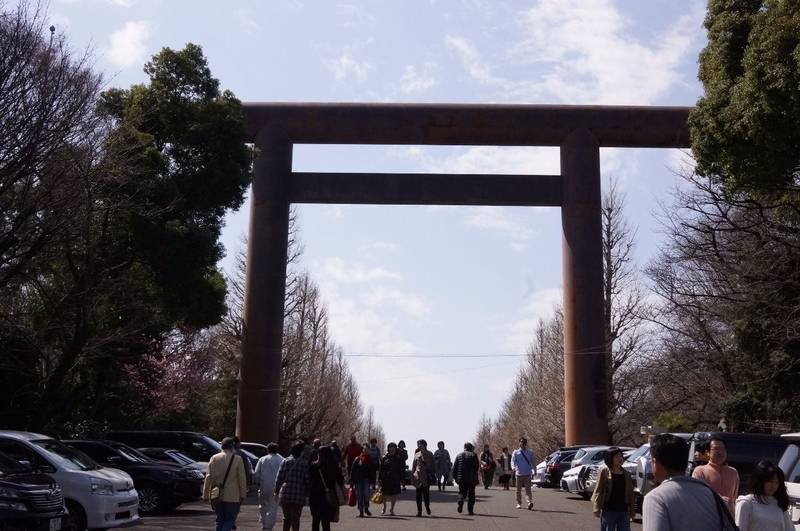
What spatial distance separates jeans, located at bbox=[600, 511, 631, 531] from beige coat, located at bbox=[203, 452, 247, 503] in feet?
16.2

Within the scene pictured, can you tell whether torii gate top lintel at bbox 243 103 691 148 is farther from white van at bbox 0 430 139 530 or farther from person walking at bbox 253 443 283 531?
white van at bbox 0 430 139 530

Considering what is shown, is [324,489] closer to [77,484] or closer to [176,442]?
[77,484]

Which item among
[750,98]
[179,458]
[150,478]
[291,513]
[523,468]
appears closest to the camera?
[291,513]

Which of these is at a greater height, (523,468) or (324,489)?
(523,468)

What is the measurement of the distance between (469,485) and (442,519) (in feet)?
4.45

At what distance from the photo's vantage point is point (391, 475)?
21.3 m

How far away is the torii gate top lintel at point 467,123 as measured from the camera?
34812 millimetres

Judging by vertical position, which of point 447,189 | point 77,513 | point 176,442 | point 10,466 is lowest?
point 77,513

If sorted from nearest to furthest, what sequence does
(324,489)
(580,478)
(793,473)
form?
(793,473)
(324,489)
(580,478)

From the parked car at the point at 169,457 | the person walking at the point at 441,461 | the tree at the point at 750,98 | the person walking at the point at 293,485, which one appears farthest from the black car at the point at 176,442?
the tree at the point at 750,98

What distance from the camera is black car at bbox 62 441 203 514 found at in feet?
68.3

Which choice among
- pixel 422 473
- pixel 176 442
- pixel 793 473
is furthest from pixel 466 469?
pixel 793 473

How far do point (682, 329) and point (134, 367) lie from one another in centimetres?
2111

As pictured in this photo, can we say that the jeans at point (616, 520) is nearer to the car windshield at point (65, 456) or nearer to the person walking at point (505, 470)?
the car windshield at point (65, 456)
